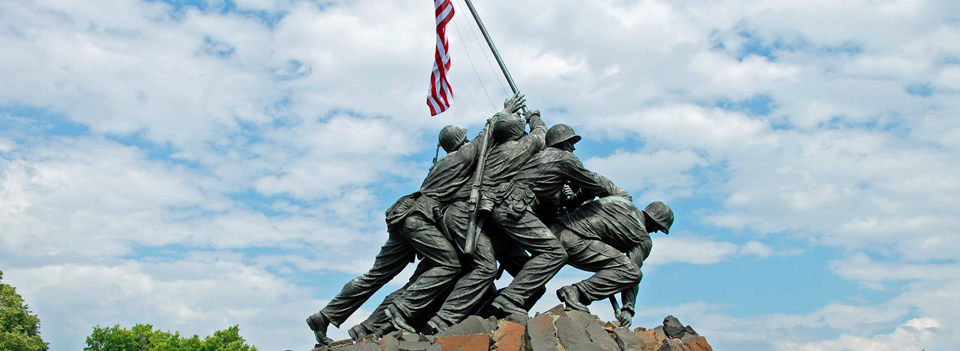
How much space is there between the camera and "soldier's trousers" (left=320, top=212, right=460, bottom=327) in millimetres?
8172

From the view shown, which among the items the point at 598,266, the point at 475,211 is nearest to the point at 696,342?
the point at 598,266

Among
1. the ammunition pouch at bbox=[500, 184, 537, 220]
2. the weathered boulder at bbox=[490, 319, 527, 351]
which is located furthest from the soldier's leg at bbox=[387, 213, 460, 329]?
the weathered boulder at bbox=[490, 319, 527, 351]

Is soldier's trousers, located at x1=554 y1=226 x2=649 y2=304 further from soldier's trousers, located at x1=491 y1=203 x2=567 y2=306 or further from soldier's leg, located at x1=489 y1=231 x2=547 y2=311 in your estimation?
soldier's leg, located at x1=489 y1=231 x2=547 y2=311

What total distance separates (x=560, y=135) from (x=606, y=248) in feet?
4.70

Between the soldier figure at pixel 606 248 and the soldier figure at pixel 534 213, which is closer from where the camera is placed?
the soldier figure at pixel 534 213

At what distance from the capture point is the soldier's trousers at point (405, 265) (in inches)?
322

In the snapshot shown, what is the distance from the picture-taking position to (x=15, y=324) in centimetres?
2114

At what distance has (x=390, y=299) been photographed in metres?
8.61

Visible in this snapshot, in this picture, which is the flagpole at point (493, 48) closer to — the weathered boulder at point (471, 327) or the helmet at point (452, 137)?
the helmet at point (452, 137)

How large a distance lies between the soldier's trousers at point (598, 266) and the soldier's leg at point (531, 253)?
0.91ft

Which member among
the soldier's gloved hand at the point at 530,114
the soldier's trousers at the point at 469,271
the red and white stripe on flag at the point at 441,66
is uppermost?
A: the red and white stripe on flag at the point at 441,66

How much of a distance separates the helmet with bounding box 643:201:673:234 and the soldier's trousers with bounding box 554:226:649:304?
86 cm

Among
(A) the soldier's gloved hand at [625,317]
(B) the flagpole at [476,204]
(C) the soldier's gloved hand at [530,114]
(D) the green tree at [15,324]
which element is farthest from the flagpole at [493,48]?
(D) the green tree at [15,324]

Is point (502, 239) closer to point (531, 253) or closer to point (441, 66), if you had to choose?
point (531, 253)
